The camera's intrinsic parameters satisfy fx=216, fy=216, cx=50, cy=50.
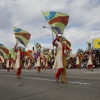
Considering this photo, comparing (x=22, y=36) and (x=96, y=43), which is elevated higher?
(x=96, y=43)

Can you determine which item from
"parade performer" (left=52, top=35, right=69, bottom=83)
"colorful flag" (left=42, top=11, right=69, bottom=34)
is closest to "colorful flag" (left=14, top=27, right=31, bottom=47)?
"colorful flag" (left=42, top=11, right=69, bottom=34)

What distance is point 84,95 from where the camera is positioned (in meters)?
5.91

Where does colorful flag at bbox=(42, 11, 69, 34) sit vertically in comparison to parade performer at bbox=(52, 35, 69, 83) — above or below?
above

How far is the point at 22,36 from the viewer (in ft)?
55.9

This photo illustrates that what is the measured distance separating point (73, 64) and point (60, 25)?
1610 centimetres

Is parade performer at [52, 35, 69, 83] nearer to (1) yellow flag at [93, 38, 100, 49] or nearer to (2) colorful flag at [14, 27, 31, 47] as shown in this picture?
(2) colorful flag at [14, 27, 31, 47]

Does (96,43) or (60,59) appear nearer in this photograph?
(60,59)

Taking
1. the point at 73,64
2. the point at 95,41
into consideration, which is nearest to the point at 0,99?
the point at 95,41

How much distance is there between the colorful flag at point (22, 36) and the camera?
16.7 m

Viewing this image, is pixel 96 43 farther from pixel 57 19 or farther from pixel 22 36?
pixel 57 19

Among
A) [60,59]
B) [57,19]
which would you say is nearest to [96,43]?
[57,19]

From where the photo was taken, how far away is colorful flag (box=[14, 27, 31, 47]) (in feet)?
54.9

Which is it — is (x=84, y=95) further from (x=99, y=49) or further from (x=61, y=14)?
(x=99, y=49)

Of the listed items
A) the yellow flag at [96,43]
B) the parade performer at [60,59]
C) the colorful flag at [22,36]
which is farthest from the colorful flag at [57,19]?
the yellow flag at [96,43]
